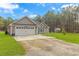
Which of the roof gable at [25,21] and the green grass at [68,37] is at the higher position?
the roof gable at [25,21]

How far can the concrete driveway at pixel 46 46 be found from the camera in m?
5.69

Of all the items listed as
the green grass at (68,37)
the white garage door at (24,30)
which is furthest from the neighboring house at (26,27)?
the green grass at (68,37)

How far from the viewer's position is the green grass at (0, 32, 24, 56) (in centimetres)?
567

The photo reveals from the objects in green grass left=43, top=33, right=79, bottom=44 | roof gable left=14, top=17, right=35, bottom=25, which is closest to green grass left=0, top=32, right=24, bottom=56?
roof gable left=14, top=17, right=35, bottom=25

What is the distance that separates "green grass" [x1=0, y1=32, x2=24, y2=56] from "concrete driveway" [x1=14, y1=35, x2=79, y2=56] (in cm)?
6

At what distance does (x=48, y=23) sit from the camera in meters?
5.79

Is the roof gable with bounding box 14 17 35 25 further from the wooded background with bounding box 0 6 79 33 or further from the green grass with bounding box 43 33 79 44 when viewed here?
the green grass with bounding box 43 33 79 44

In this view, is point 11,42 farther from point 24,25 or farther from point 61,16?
point 61,16

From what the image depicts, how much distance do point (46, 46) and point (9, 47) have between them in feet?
1.45

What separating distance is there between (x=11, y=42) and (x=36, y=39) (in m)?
0.31

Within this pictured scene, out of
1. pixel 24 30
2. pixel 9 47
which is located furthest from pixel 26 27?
pixel 9 47

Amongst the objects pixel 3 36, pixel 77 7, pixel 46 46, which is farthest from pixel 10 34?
pixel 77 7

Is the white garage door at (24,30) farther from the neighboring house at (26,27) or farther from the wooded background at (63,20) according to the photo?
the wooded background at (63,20)

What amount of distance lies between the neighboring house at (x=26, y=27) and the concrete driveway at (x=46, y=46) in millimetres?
63
